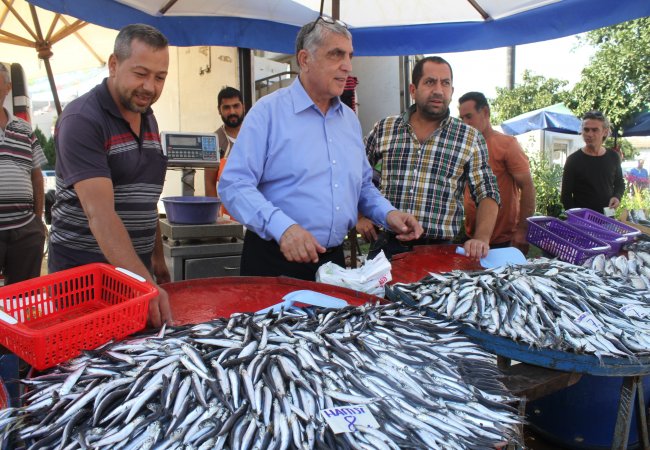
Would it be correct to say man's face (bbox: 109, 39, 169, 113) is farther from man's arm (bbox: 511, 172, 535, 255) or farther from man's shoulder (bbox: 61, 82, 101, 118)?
man's arm (bbox: 511, 172, 535, 255)

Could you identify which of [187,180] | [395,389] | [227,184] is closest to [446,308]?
[395,389]

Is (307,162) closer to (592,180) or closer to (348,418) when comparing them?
(348,418)

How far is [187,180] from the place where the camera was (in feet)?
15.2

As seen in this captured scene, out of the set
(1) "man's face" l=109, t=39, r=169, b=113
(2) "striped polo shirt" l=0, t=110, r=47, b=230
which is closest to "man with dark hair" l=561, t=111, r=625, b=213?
(1) "man's face" l=109, t=39, r=169, b=113

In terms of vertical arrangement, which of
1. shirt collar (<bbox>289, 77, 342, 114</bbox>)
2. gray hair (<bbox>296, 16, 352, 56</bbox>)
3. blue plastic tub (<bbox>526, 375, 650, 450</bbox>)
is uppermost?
gray hair (<bbox>296, 16, 352, 56</bbox>)

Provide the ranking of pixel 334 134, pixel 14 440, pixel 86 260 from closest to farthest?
pixel 14 440
pixel 86 260
pixel 334 134

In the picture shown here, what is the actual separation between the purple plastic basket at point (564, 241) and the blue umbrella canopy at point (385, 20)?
6.33 ft

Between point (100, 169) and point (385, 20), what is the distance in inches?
152

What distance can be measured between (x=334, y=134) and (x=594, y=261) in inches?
67.8

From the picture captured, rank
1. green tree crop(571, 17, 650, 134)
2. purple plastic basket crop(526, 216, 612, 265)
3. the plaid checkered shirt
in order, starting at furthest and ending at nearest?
green tree crop(571, 17, 650, 134), the plaid checkered shirt, purple plastic basket crop(526, 216, 612, 265)

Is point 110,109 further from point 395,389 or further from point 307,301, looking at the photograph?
point 395,389

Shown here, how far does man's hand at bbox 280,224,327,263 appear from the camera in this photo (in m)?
2.14

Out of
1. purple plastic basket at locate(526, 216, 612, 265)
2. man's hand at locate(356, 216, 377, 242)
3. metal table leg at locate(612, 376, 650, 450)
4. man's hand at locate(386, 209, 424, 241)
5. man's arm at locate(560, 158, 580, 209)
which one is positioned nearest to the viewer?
metal table leg at locate(612, 376, 650, 450)

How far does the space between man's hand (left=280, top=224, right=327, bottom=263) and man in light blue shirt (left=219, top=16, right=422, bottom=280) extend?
320mm
